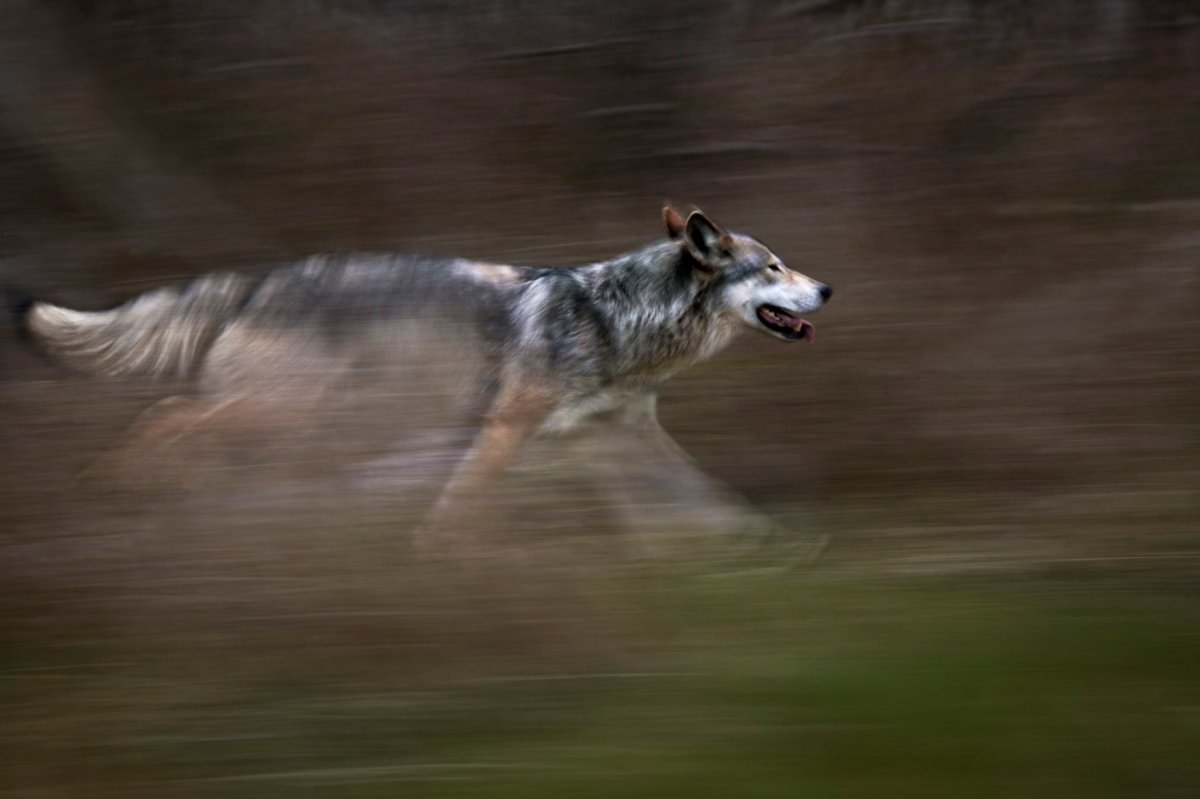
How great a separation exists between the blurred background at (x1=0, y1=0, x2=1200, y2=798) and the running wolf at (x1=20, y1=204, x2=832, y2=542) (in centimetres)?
36

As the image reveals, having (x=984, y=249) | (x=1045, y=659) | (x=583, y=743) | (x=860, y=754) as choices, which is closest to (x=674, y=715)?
(x=583, y=743)

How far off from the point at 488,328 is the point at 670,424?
1.23m

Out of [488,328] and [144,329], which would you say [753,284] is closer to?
[488,328]

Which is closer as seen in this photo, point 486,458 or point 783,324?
point 486,458

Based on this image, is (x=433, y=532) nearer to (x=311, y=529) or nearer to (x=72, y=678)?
(x=311, y=529)

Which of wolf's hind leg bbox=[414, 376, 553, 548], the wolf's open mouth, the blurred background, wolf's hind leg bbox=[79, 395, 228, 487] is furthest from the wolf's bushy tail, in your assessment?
the wolf's open mouth

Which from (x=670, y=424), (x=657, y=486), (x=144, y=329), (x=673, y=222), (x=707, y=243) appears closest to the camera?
(x=657, y=486)

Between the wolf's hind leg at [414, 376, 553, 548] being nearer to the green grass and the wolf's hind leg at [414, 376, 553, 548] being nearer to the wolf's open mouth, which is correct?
the green grass

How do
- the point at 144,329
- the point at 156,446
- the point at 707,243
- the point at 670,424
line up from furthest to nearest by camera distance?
1. the point at 670,424
2. the point at 707,243
3. the point at 144,329
4. the point at 156,446

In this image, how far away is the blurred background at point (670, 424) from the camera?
3.70 meters

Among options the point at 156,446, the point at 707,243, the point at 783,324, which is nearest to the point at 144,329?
the point at 156,446

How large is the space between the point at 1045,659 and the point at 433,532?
2.20 m

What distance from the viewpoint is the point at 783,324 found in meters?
7.36

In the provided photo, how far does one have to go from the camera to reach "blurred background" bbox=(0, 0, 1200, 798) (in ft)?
12.1
